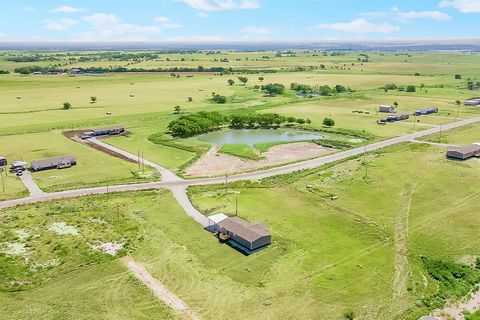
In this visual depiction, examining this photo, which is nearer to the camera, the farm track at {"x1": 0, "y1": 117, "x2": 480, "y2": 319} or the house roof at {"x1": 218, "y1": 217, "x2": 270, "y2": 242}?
the farm track at {"x1": 0, "y1": 117, "x2": 480, "y2": 319}

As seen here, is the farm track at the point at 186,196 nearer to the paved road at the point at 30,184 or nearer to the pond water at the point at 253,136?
the paved road at the point at 30,184

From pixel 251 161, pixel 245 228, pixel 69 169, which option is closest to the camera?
pixel 245 228

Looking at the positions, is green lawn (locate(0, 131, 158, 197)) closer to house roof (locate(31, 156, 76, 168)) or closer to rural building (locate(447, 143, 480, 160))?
house roof (locate(31, 156, 76, 168))


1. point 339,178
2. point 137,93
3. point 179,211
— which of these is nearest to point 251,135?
point 339,178

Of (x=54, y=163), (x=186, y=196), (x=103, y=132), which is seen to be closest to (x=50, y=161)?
(x=54, y=163)

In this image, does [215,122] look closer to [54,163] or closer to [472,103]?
[54,163]

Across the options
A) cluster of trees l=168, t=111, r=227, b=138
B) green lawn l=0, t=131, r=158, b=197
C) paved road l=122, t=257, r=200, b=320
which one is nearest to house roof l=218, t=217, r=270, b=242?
paved road l=122, t=257, r=200, b=320

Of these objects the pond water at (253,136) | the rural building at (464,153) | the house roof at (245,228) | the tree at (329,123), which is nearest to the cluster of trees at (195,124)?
the pond water at (253,136)
